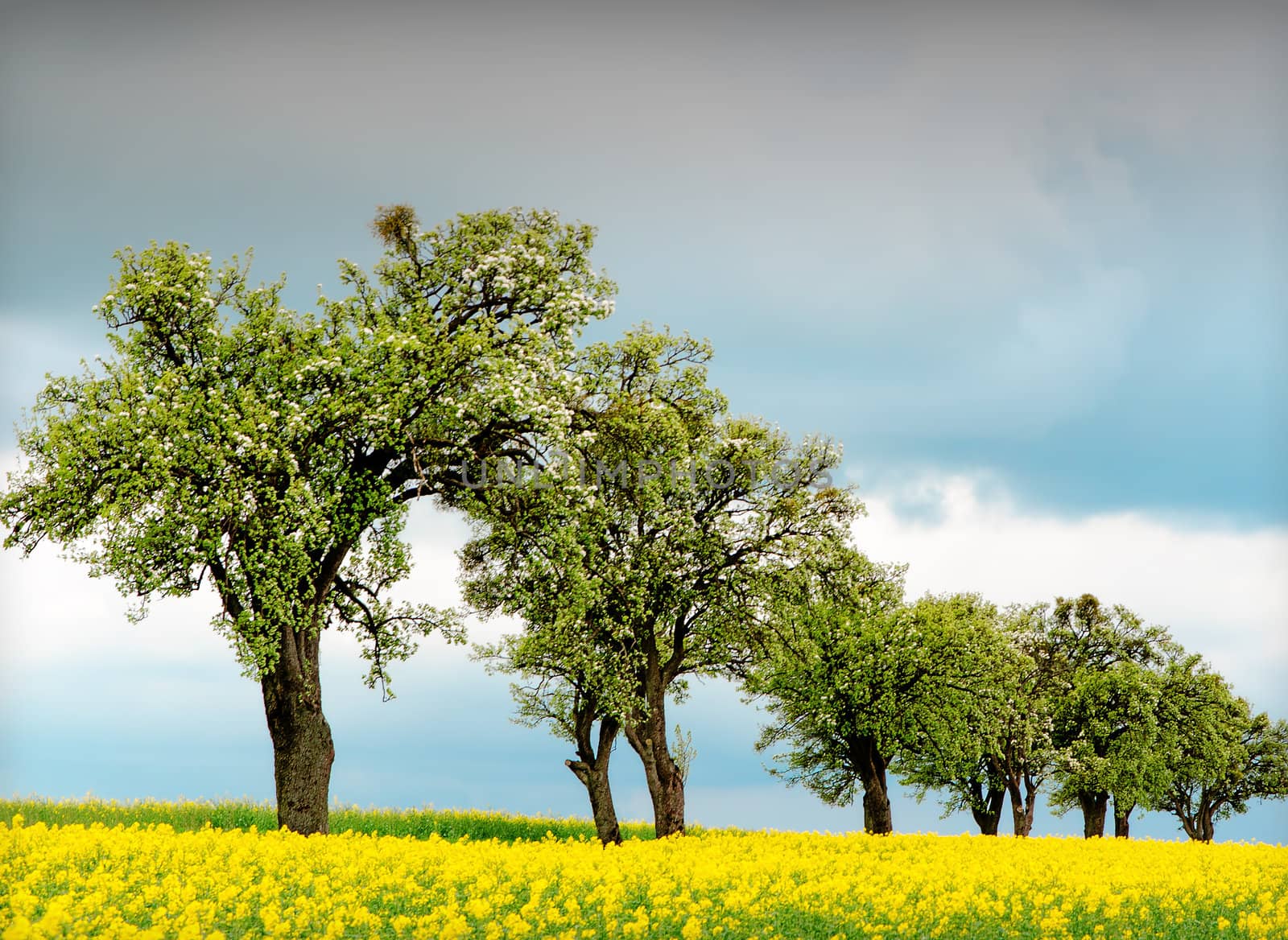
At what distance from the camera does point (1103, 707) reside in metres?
53.6

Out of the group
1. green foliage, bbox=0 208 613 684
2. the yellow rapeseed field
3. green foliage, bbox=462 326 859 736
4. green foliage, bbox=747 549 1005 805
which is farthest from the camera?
green foliage, bbox=747 549 1005 805

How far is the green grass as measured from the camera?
31469 millimetres

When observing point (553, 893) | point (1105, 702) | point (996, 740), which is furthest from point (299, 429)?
point (1105, 702)

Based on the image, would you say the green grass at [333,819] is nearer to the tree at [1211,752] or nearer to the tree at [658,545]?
the tree at [658,545]

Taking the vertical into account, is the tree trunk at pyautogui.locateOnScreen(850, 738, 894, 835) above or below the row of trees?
below

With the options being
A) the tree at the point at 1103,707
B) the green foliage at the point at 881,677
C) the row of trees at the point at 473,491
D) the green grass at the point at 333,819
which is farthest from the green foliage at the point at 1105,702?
the green grass at the point at 333,819

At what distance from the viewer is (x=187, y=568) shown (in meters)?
24.1

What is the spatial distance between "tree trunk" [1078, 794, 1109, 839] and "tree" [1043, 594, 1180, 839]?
0.15ft

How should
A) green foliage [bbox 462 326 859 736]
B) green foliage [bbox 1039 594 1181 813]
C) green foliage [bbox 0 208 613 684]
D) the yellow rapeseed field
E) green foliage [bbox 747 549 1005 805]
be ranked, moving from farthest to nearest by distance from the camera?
green foliage [bbox 1039 594 1181 813] < green foliage [bbox 747 549 1005 805] < green foliage [bbox 462 326 859 736] < green foliage [bbox 0 208 613 684] < the yellow rapeseed field

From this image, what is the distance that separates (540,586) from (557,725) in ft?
30.7

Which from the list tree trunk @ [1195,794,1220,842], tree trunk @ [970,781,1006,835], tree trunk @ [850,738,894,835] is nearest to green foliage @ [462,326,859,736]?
tree trunk @ [850,738,894,835]

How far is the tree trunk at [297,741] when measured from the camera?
23906 millimetres

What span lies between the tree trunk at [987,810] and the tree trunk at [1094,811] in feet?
18.6

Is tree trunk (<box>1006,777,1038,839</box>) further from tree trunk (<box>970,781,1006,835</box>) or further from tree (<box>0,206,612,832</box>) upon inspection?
tree (<box>0,206,612,832</box>)
